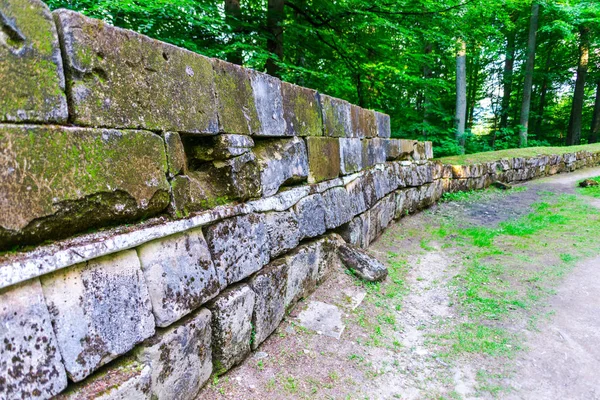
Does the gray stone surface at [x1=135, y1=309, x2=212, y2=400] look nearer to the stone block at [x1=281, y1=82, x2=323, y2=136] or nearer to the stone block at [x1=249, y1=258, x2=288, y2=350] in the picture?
the stone block at [x1=249, y1=258, x2=288, y2=350]

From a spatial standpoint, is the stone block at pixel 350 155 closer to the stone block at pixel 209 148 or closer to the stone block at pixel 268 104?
the stone block at pixel 268 104

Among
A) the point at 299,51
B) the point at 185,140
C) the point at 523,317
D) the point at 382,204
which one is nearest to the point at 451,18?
the point at 299,51

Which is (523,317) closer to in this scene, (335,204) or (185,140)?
(335,204)

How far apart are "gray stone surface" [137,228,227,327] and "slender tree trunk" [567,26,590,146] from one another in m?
20.7

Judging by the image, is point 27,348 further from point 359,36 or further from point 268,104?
point 359,36

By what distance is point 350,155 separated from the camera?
13.8 ft

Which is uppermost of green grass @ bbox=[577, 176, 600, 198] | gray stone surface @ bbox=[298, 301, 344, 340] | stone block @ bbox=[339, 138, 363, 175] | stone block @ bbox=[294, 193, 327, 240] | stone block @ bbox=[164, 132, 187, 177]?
stone block @ bbox=[164, 132, 187, 177]

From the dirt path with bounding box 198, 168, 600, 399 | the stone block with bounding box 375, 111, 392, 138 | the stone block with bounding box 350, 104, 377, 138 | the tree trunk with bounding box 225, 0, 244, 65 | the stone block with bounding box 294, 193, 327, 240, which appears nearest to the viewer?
the dirt path with bounding box 198, 168, 600, 399

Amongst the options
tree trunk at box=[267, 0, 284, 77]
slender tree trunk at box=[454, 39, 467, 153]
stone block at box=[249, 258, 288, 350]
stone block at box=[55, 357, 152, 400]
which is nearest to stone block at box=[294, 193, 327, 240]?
stone block at box=[249, 258, 288, 350]

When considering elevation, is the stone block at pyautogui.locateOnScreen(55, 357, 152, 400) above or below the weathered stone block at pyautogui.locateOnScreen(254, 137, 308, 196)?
below

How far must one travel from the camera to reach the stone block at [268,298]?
2.35m

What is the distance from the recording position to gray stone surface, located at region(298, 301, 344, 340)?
110 inches

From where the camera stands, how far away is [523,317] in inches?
128

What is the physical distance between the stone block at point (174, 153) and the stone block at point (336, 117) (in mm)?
1972
